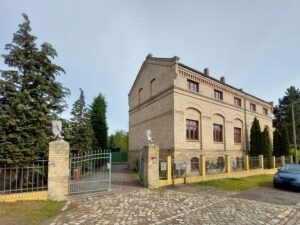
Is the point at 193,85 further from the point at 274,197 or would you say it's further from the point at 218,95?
the point at 274,197

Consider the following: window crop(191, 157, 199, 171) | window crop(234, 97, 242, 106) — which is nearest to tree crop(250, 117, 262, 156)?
window crop(234, 97, 242, 106)

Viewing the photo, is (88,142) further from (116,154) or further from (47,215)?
(116,154)

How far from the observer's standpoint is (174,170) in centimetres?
1330

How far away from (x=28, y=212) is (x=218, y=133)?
56.7 ft

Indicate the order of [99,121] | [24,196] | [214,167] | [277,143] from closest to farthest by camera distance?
[24,196]
[214,167]
[277,143]
[99,121]

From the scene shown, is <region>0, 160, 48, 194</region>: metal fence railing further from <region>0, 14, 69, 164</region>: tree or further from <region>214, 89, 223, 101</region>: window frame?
<region>214, 89, 223, 101</region>: window frame

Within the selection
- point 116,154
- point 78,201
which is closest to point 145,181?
point 78,201

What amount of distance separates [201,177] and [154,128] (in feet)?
21.9

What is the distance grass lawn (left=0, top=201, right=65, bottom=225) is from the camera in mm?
6224

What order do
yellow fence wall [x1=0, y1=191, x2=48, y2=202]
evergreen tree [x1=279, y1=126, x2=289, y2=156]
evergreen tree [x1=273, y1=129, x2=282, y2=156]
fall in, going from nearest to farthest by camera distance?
yellow fence wall [x1=0, y1=191, x2=48, y2=202], evergreen tree [x1=279, y1=126, x2=289, y2=156], evergreen tree [x1=273, y1=129, x2=282, y2=156]

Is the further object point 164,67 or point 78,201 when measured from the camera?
point 164,67

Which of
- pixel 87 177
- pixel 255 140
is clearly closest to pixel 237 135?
pixel 255 140

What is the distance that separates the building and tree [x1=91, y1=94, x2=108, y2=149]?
821 cm

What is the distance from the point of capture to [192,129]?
18219 millimetres
